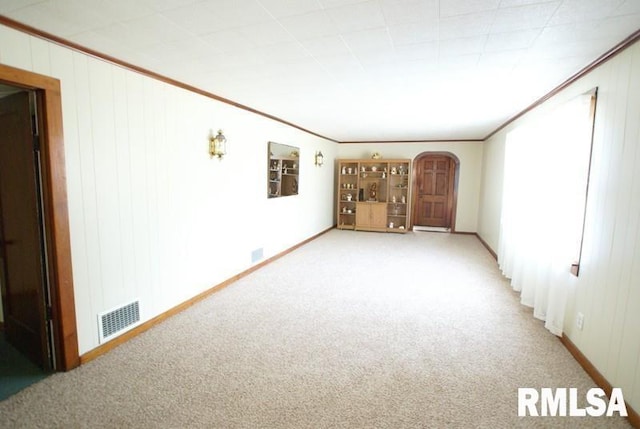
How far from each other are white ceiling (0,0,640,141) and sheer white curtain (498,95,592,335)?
1.48 feet

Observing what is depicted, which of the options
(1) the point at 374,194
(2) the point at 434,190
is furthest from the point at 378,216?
(2) the point at 434,190

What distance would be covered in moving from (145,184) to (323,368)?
84.9 inches

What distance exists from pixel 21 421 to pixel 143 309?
3.54 ft

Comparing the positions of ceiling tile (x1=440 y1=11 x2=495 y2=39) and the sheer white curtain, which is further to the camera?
the sheer white curtain

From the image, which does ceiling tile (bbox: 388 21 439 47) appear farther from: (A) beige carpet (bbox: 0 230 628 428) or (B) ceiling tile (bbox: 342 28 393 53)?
(A) beige carpet (bbox: 0 230 628 428)

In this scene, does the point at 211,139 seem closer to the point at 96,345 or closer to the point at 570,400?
the point at 96,345

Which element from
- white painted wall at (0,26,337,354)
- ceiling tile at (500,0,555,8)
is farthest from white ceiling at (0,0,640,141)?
white painted wall at (0,26,337,354)

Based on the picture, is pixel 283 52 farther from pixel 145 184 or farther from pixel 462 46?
pixel 145 184

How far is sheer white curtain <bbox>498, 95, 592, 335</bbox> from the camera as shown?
248 centimetres

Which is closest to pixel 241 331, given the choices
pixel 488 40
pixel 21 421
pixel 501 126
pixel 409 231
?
pixel 21 421

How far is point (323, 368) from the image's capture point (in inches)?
88.3

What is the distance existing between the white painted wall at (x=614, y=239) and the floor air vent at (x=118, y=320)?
11.5 ft

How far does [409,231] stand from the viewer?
25.5 ft

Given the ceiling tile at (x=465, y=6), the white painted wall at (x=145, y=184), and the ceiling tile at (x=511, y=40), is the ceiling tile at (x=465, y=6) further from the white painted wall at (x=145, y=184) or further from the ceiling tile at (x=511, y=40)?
the white painted wall at (x=145, y=184)
